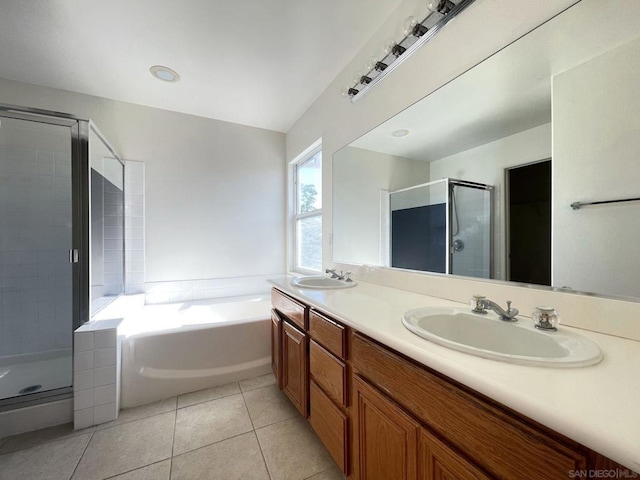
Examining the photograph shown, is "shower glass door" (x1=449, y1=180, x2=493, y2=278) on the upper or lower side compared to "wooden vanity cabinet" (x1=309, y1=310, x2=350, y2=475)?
upper

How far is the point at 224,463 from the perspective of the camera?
1.28 metres

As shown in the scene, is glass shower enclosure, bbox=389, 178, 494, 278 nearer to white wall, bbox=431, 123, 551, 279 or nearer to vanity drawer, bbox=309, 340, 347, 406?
white wall, bbox=431, 123, 551, 279

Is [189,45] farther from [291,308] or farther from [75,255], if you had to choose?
[291,308]

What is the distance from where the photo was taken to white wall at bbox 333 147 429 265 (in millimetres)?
1598

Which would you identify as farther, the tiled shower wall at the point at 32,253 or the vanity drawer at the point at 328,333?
the tiled shower wall at the point at 32,253

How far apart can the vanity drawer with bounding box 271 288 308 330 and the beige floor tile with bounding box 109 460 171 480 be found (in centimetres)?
92

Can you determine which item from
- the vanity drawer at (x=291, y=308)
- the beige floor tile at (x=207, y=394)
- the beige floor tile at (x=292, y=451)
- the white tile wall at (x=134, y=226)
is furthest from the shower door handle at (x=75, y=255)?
the beige floor tile at (x=292, y=451)

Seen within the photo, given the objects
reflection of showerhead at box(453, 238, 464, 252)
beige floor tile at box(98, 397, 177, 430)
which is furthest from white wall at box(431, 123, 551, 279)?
beige floor tile at box(98, 397, 177, 430)

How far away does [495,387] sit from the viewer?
496 mm

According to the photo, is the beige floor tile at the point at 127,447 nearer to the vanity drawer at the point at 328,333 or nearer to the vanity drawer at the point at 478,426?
the vanity drawer at the point at 328,333

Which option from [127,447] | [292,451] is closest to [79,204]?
[127,447]

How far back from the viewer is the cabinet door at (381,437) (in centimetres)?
74

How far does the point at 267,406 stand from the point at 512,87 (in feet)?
7.24

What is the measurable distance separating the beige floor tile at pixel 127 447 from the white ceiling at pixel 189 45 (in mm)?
2487
